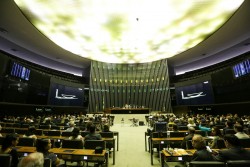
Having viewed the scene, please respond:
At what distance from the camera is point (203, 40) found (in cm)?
1341

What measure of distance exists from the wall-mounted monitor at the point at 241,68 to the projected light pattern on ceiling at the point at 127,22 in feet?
11.4

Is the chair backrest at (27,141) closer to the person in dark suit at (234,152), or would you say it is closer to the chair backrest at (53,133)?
the chair backrest at (53,133)

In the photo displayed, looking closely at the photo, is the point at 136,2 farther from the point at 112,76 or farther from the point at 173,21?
the point at 112,76

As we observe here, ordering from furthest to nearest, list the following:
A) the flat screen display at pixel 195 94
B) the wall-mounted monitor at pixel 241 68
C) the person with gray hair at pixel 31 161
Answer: the flat screen display at pixel 195 94
the wall-mounted monitor at pixel 241 68
the person with gray hair at pixel 31 161

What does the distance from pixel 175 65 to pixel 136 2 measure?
1550 centimetres

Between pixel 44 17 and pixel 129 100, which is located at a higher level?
pixel 44 17

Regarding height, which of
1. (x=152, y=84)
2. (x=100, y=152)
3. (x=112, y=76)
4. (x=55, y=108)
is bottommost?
(x=100, y=152)

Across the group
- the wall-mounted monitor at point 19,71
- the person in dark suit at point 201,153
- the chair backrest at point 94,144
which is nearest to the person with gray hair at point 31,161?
the chair backrest at point 94,144

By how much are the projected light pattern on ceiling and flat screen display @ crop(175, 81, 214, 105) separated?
4748mm

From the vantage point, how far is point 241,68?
10.7 metres

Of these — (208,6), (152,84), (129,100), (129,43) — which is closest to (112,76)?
(129,100)

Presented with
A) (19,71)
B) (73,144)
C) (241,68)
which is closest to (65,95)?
(19,71)

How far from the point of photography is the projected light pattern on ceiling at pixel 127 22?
9180 mm

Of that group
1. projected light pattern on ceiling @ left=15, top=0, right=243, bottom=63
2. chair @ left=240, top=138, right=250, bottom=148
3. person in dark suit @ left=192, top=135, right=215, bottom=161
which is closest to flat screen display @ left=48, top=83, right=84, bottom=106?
projected light pattern on ceiling @ left=15, top=0, right=243, bottom=63
